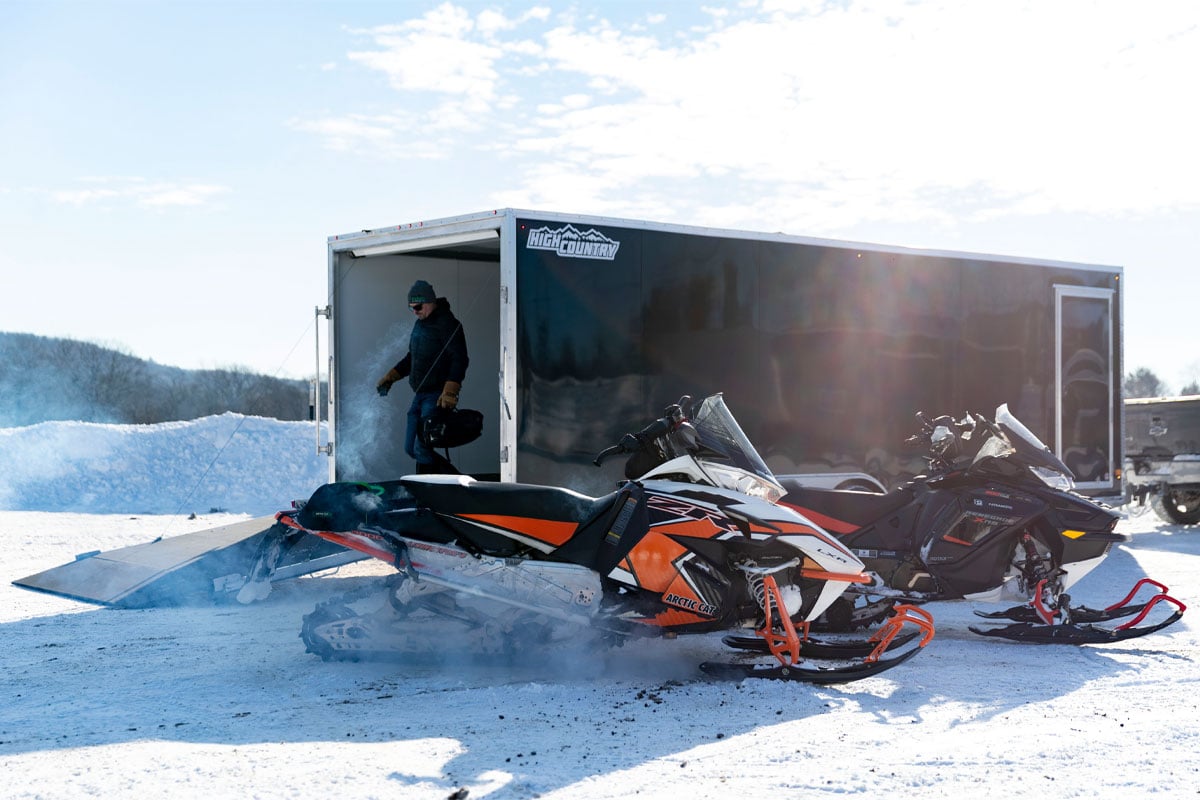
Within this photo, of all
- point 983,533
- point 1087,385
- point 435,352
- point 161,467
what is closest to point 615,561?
point 983,533

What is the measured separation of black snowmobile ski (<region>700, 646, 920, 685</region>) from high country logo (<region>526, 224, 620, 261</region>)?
3256 millimetres

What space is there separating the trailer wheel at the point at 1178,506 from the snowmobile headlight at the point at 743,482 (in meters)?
10.2

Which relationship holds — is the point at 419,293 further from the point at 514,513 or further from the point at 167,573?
the point at 514,513

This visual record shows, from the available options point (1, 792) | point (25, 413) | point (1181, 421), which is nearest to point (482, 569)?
point (1, 792)

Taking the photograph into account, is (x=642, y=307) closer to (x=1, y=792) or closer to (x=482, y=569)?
(x=482, y=569)

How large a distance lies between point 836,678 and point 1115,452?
292 inches

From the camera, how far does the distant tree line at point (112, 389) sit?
34.9m

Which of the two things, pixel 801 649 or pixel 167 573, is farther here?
pixel 167 573

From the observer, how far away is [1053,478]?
6348mm

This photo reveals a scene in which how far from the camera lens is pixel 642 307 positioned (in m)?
7.66

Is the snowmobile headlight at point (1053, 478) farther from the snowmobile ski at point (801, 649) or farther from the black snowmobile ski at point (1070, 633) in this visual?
the snowmobile ski at point (801, 649)

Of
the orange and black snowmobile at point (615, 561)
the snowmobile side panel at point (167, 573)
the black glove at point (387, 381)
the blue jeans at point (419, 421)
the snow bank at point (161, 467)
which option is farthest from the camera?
the snow bank at point (161, 467)

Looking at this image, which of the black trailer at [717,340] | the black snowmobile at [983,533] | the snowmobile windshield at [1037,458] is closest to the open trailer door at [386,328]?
the black trailer at [717,340]

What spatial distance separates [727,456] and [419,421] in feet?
12.5
